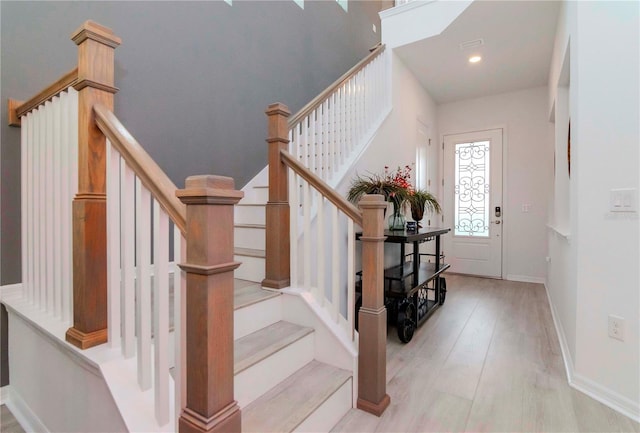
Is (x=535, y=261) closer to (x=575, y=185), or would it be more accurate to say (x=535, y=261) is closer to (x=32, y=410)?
(x=575, y=185)

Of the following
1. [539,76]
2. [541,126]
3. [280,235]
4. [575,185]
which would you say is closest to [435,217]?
[541,126]

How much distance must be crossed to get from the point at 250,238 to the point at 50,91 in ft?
4.93

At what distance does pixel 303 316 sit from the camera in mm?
1907

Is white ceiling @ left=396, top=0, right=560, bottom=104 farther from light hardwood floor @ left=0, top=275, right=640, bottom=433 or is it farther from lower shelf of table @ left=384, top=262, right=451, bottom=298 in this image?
light hardwood floor @ left=0, top=275, right=640, bottom=433

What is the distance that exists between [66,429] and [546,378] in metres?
2.54

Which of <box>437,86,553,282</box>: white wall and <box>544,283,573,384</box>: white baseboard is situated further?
<box>437,86,553,282</box>: white wall

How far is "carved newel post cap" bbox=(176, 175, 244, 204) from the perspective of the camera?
0.81 m

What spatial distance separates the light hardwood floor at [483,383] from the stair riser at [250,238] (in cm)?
127

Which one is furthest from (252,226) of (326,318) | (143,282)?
(143,282)

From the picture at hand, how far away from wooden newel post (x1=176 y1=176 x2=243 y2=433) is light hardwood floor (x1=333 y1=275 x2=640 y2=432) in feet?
3.13

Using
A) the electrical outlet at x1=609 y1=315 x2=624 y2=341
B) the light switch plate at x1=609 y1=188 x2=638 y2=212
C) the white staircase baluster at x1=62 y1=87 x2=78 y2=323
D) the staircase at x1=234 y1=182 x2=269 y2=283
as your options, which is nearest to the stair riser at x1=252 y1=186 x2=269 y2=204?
the staircase at x1=234 y1=182 x2=269 y2=283

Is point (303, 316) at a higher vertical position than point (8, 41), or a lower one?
lower

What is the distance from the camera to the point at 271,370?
5.13ft

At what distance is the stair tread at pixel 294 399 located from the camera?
133 cm
